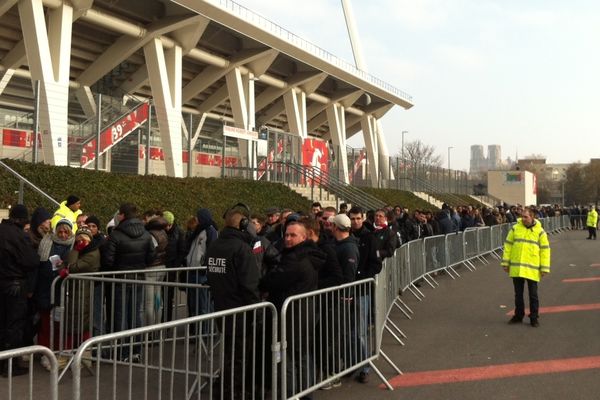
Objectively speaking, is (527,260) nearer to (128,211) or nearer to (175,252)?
(175,252)

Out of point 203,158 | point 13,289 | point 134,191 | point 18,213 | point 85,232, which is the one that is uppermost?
point 203,158

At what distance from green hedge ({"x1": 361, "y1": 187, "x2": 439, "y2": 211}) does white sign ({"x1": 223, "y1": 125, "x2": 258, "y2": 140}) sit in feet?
33.5

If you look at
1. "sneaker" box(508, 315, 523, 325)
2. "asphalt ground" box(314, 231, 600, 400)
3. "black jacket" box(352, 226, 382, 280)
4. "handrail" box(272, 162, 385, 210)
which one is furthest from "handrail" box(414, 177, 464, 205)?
"black jacket" box(352, 226, 382, 280)

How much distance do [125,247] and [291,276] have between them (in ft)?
9.11

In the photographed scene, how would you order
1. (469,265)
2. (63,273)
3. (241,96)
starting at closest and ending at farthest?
(63,273)
(469,265)
(241,96)

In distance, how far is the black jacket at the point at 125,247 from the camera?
6.36 m

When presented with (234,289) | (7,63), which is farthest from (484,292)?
(7,63)

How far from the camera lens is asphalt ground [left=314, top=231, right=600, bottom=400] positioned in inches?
202

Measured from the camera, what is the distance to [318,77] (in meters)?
39.2

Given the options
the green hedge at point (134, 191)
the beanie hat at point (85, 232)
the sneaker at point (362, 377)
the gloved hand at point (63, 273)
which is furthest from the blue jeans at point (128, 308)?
A: the green hedge at point (134, 191)

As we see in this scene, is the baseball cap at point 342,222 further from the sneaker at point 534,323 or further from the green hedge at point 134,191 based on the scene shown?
the green hedge at point 134,191

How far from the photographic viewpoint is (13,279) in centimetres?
557

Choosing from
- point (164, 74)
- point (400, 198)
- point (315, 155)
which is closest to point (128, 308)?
point (315, 155)

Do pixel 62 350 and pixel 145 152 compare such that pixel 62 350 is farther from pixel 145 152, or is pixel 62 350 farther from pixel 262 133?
pixel 262 133
